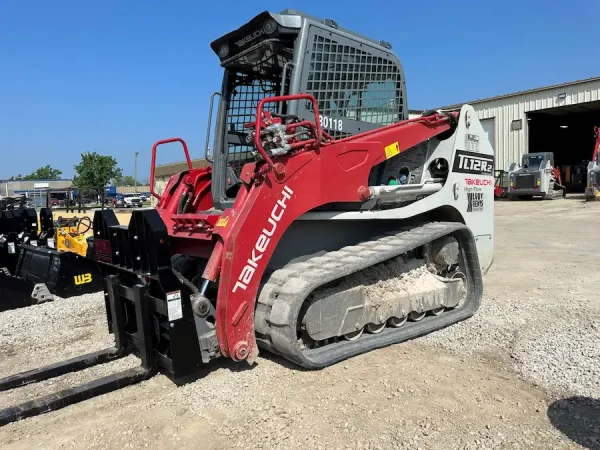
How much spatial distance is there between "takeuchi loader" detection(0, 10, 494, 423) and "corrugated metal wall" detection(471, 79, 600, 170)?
910 inches

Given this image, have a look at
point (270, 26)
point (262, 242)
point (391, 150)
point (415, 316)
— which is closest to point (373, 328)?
point (415, 316)

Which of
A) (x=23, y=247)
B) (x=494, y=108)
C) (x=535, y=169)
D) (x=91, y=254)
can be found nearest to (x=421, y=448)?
(x=91, y=254)

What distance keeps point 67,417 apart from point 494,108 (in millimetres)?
29769

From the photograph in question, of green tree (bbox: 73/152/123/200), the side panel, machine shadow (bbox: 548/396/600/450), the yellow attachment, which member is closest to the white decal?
the side panel

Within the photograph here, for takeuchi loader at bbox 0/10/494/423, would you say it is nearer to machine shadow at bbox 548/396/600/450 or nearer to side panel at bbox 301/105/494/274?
side panel at bbox 301/105/494/274

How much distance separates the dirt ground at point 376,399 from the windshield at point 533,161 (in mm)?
21540

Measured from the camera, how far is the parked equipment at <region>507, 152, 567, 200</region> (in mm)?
24328

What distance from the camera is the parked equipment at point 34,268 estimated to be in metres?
6.72

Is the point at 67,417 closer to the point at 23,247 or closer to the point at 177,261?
the point at 177,261

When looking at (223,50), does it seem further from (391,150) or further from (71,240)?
(71,240)

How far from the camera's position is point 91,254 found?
25.5 feet

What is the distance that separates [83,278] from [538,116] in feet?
99.8

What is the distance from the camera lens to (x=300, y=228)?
15.0 ft

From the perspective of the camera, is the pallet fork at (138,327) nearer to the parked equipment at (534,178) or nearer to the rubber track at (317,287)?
the rubber track at (317,287)
